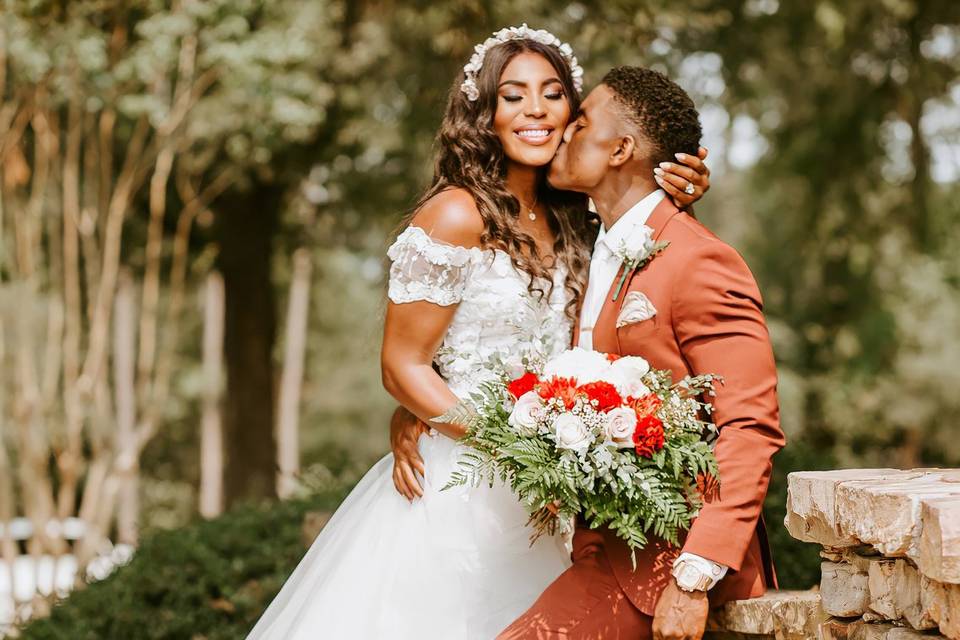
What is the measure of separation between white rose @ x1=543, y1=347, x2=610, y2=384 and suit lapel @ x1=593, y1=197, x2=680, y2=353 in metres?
0.27

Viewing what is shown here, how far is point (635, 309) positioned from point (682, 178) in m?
0.50

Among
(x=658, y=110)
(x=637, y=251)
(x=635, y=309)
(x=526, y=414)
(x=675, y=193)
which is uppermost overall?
(x=658, y=110)

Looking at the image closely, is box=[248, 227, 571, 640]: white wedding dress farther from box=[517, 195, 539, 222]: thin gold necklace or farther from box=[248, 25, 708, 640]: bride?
box=[517, 195, 539, 222]: thin gold necklace

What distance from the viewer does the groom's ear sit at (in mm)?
3512

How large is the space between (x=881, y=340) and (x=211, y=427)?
11.7 m

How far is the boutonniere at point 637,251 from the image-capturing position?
333cm

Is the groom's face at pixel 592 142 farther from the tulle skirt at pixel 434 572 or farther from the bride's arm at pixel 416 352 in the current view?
the tulle skirt at pixel 434 572

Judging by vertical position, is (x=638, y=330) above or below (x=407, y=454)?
above

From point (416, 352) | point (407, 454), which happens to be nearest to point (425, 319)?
point (416, 352)

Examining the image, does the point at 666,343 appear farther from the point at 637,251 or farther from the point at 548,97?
the point at 548,97

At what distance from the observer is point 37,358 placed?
21625 millimetres

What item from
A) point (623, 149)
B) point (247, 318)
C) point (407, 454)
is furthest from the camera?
point (247, 318)

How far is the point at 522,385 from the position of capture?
3.15 meters

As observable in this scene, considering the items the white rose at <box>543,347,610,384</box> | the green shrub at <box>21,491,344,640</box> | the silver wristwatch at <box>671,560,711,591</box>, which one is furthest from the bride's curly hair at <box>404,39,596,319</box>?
the green shrub at <box>21,491,344,640</box>
